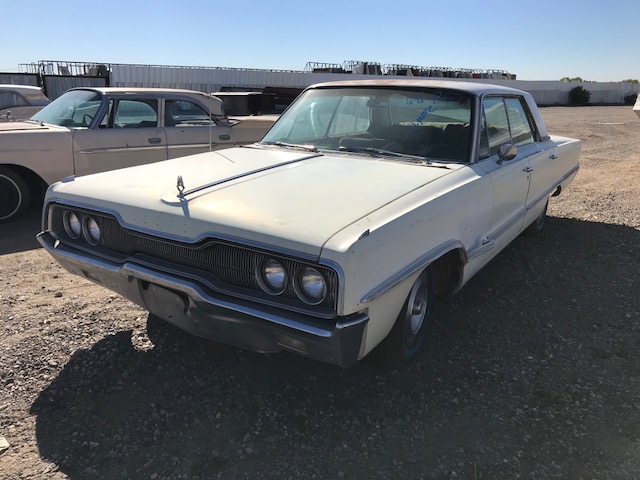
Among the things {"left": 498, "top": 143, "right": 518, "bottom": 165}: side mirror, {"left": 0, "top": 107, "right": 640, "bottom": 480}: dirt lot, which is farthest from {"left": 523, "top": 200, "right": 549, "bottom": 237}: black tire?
{"left": 498, "top": 143, "right": 518, "bottom": 165}: side mirror

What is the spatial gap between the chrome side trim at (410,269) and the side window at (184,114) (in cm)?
452

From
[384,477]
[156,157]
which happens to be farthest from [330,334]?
[156,157]

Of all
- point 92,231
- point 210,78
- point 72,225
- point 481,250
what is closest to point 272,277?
point 92,231

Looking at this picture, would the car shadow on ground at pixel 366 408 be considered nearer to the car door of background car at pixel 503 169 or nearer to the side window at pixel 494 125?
the car door of background car at pixel 503 169

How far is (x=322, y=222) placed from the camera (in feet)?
7.60

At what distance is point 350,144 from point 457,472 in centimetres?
226

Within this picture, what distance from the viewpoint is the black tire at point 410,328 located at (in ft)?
9.04

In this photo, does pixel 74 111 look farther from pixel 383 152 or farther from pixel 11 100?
pixel 11 100

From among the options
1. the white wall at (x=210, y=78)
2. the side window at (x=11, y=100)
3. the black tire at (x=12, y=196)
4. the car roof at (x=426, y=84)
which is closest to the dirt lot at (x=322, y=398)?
the car roof at (x=426, y=84)

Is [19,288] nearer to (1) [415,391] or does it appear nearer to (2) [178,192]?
(2) [178,192]

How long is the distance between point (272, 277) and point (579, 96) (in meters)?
47.5

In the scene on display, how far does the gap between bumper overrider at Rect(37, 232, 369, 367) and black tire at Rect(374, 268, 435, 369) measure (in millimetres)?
536

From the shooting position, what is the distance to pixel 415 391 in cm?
284

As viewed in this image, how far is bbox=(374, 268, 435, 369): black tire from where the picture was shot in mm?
2754
